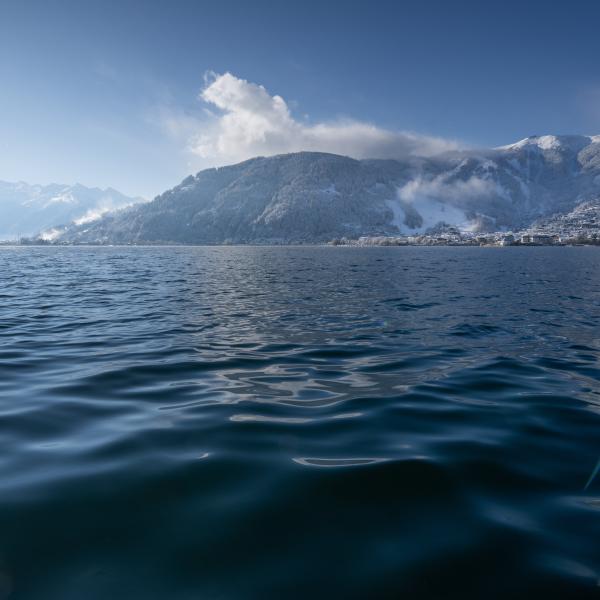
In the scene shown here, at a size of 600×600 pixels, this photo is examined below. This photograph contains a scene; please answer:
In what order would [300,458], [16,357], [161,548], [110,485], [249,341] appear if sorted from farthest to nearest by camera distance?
[249,341] < [16,357] < [300,458] < [110,485] < [161,548]

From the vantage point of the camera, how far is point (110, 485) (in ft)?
15.8

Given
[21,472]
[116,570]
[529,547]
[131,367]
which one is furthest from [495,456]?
[131,367]

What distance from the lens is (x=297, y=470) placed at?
5211 millimetres

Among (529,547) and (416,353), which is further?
(416,353)

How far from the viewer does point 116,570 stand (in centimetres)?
342

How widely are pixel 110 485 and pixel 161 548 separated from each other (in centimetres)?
148

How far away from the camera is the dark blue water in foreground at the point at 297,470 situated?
135 inches

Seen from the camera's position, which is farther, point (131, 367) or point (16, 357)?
point (16, 357)

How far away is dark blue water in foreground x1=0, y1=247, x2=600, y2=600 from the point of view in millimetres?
3436

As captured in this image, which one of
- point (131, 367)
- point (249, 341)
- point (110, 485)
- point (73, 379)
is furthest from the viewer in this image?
point (249, 341)

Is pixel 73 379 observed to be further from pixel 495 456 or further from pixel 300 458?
pixel 495 456

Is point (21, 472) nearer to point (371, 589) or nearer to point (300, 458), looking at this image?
point (300, 458)

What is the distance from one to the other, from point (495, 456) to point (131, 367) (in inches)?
332

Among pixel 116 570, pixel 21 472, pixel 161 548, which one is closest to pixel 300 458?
pixel 161 548
